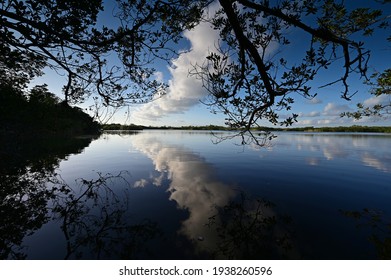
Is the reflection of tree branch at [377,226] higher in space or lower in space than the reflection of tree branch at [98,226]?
higher

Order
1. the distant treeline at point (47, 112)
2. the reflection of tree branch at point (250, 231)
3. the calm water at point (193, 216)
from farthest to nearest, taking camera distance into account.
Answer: the distant treeline at point (47, 112) < the calm water at point (193, 216) < the reflection of tree branch at point (250, 231)

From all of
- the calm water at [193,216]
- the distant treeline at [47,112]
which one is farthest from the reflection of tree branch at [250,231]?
the distant treeline at [47,112]

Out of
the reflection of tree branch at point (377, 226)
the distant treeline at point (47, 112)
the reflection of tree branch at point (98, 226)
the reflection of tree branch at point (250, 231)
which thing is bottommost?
the reflection of tree branch at point (98, 226)

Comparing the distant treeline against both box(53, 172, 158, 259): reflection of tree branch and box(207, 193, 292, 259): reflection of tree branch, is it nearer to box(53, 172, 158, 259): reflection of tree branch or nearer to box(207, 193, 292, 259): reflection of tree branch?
box(53, 172, 158, 259): reflection of tree branch

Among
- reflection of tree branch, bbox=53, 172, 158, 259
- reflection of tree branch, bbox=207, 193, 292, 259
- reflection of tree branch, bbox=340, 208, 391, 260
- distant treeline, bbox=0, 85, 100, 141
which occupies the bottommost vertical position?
reflection of tree branch, bbox=53, 172, 158, 259

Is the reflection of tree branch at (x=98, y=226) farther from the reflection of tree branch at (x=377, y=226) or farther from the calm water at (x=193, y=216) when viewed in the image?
the reflection of tree branch at (x=377, y=226)

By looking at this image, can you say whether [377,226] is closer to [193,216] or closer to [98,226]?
[193,216]

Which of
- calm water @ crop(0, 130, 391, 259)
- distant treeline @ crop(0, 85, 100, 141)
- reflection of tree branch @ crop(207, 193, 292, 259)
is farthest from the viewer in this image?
distant treeline @ crop(0, 85, 100, 141)

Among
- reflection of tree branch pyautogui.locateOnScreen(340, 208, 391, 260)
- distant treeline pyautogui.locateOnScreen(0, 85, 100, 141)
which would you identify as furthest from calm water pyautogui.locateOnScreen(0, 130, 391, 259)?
distant treeline pyautogui.locateOnScreen(0, 85, 100, 141)

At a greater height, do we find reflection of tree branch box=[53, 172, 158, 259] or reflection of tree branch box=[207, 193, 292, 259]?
reflection of tree branch box=[207, 193, 292, 259]

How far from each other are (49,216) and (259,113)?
979cm

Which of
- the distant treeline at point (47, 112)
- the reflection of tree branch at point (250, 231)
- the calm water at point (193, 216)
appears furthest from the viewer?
the distant treeline at point (47, 112)

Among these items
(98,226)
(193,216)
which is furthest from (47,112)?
(193,216)

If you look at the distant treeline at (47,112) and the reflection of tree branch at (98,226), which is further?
the distant treeline at (47,112)
